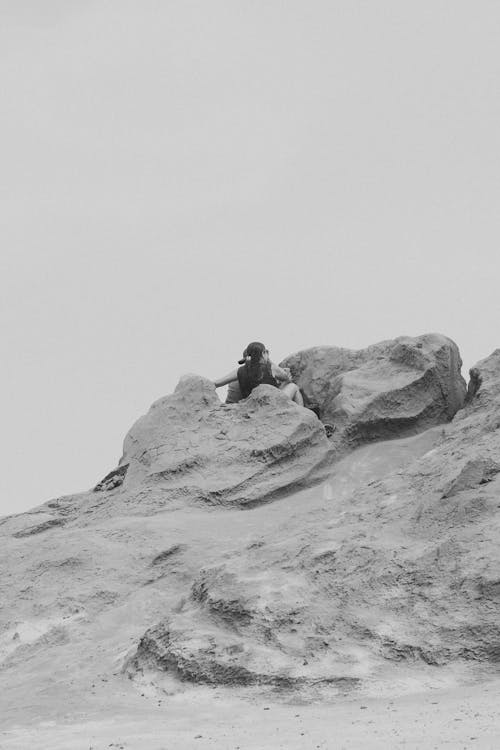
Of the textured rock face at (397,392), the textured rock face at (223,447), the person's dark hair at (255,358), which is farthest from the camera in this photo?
the person's dark hair at (255,358)

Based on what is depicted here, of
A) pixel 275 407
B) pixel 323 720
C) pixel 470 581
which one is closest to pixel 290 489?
pixel 275 407

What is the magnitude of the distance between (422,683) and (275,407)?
569 cm

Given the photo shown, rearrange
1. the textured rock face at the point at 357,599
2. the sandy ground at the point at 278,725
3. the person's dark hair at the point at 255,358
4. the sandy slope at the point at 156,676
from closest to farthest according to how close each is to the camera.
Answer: the sandy ground at the point at 278,725 < the sandy slope at the point at 156,676 < the textured rock face at the point at 357,599 < the person's dark hair at the point at 255,358

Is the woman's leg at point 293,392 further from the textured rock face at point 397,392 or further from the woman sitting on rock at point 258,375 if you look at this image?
the textured rock face at point 397,392

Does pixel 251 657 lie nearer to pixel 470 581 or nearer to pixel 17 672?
pixel 470 581

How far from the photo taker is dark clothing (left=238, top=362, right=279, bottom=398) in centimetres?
1328

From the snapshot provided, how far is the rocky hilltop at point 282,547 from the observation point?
712cm

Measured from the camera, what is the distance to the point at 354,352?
14094mm

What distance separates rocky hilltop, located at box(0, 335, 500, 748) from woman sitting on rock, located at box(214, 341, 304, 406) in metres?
0.49

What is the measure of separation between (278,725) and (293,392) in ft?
23.8

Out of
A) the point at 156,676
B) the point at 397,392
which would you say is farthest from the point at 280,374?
the point at 156,676

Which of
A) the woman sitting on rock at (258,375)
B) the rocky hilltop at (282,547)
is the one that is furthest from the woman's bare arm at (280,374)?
the rocky hilltop at (282,547)

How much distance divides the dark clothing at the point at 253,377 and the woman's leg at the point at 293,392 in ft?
0.58

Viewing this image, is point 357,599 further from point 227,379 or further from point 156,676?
point 227,379
